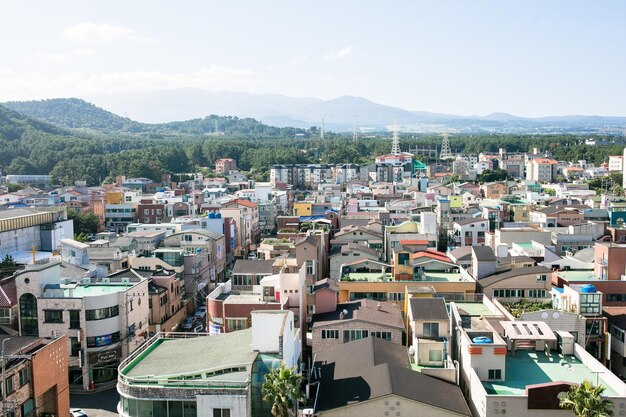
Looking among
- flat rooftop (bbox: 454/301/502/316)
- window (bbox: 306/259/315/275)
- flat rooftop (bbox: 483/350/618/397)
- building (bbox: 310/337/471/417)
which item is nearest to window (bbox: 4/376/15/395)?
building (bbox: 310/337/471/417)

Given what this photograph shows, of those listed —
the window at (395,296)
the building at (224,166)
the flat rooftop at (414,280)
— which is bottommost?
the window at (395,296)

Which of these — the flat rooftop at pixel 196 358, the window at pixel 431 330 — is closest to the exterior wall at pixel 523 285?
the window at pixel 431 330

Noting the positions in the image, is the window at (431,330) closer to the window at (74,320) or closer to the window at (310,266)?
the window at (310,266)

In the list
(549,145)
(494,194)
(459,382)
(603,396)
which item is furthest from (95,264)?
(549,145)

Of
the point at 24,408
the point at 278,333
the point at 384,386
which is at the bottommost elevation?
the point at 24,408

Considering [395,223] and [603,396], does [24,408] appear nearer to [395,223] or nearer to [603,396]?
[603,396]
